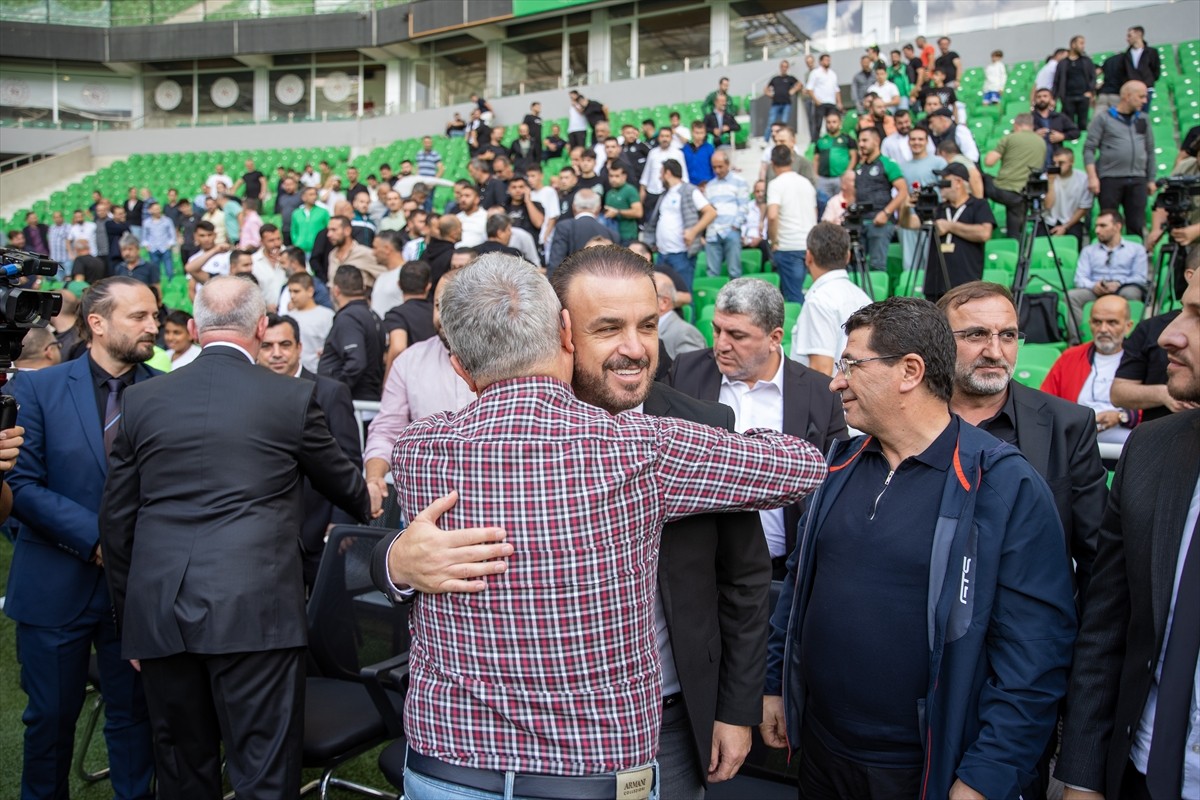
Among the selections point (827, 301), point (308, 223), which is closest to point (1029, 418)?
point (827, 301)

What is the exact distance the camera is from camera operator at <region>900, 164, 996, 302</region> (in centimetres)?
694

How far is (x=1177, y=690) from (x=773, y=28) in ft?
69.3

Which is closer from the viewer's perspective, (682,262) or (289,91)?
(682,262)


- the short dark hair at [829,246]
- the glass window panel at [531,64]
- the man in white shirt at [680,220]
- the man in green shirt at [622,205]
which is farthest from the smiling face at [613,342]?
the glass window panel at [531,64]

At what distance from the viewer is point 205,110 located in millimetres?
28719

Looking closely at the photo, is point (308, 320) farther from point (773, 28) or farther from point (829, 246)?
point (773, 28)

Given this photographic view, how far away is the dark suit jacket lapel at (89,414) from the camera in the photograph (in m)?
3.19

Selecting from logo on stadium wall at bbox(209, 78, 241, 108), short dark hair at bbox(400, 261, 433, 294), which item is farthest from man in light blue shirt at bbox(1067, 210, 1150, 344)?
logo on stadium wall at bbox(209, 78, 241, 108)

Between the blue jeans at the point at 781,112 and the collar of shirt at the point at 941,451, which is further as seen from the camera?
the blue jeans at the point at 781,112

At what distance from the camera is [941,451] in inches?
84.5

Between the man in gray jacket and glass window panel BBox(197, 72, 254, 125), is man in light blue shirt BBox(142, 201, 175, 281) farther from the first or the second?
→ glass window panel BBox(197, 72, 254, 125)

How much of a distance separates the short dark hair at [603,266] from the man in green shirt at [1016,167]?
7.53 m

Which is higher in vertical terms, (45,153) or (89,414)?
(45,153)

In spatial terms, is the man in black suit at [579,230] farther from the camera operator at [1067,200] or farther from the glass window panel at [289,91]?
the glass window panel at [289,91]
